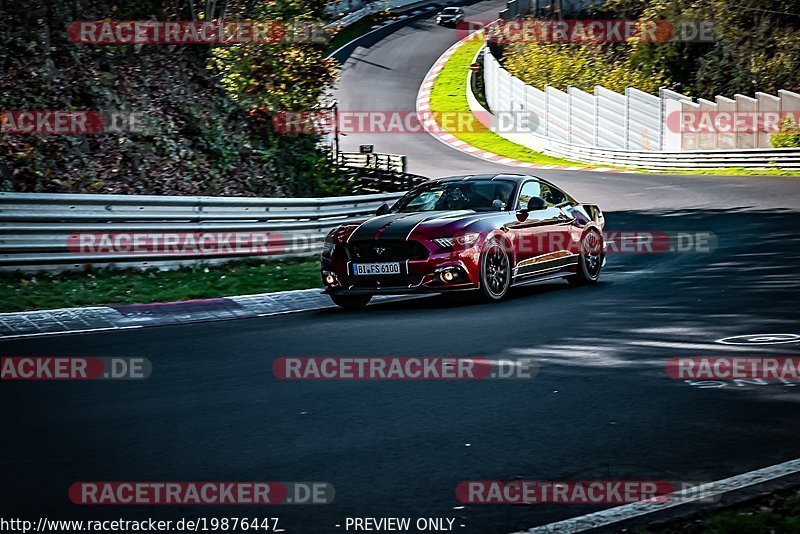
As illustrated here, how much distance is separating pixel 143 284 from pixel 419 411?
7.61 meters

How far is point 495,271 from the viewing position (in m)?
13.0

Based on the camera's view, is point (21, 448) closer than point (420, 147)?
Yes

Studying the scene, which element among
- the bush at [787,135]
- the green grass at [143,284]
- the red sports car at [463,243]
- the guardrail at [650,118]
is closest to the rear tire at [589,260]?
the red sports car at [463,243]

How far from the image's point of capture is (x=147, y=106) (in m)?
19.9

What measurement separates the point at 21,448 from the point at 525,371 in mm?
3806

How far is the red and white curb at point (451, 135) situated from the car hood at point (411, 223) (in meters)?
27.9

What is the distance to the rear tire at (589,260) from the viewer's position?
14.6 metres

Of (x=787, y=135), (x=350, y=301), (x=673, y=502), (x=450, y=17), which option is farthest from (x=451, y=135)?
(x=673, y=502)

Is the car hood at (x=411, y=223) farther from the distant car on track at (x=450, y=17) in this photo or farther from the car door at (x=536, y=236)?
the distant car on track at (x=450, y=17)

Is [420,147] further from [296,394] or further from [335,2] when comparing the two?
[296,394]

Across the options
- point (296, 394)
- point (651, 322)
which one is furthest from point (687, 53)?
point (296, 394)

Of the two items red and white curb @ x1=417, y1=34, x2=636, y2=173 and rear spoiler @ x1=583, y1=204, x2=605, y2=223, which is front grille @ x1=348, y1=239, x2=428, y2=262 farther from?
red and white curb @ x1=417, y1=34, x2=636, y2=173

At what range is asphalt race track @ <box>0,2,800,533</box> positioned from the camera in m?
5.71

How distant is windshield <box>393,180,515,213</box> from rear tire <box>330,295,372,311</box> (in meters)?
1.33
